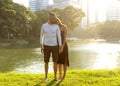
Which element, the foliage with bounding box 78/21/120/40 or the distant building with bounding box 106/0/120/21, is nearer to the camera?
the foliage with bounding box 78/21/120/40

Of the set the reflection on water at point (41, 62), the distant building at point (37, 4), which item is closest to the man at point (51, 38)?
the reflection on water at point (41, 62)

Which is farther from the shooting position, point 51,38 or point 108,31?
point 108,31

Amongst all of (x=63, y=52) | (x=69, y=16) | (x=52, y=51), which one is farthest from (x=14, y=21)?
(x=52, y=51)

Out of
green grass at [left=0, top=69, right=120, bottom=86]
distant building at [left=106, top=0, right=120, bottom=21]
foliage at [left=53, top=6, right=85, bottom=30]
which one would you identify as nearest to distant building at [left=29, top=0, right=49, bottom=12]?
distant building at [left=106, top=0, right=120, bottom=21]

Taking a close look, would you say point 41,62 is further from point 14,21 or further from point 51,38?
point 14,21

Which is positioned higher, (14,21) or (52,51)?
(52,51)

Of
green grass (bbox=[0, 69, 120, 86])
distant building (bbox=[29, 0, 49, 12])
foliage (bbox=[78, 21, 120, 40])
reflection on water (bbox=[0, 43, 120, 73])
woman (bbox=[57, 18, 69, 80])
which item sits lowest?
foliage (bbox=[78, 21, 120, 40])

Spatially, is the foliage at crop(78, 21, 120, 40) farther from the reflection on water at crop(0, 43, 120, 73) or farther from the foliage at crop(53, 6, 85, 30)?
the reflection on water at crop(0, 43, 120, 73)

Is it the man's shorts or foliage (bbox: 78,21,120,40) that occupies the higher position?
the man's shorts

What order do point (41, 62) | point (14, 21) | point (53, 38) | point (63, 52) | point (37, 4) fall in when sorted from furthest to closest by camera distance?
point (37, 4) < point (14, 21) < point (41, 62) < point (63, 52) < point (53, 38)

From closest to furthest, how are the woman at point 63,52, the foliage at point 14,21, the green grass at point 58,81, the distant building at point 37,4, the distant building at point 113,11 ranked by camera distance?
the green grass at point 58,81 → the woman at point 63,52 → the foliage at point 14,21 → the distant building at point 37,4 → the distant building at point 113,11

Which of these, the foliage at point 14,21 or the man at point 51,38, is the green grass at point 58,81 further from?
the foliage at point 14,21

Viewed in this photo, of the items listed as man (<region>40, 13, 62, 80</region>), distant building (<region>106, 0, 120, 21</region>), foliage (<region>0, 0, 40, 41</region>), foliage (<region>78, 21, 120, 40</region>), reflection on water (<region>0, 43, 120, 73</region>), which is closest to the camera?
man (<region>40, 13, 62, 80</region>)

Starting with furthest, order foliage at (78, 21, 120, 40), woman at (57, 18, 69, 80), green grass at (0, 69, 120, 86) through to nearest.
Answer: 1. foliage at (78, 21, 120, 40)
2. woman at (57, 18, 69, 80)
3. green grass at (0, 69, 120, 86)
